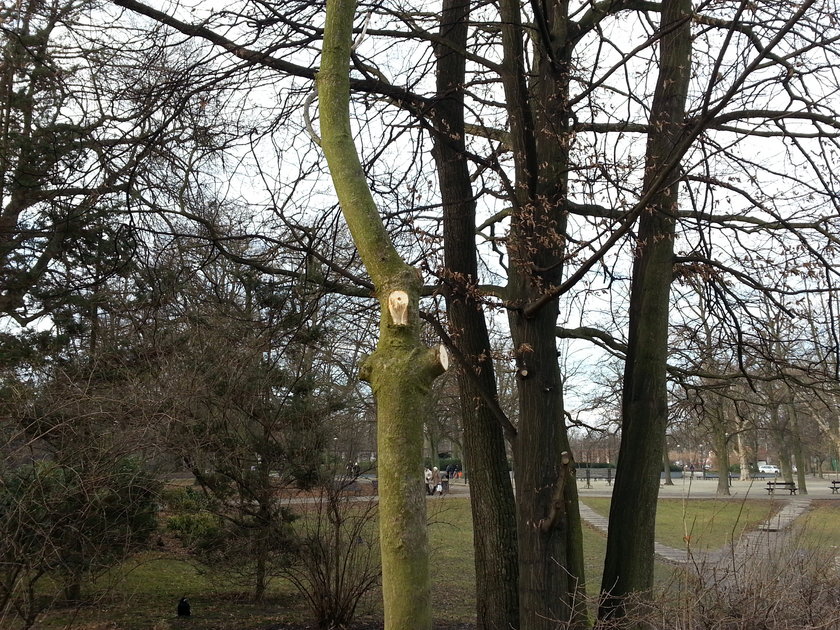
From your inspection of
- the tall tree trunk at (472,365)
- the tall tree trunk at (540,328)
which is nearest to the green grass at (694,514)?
the tall tree trunk at (472,365)

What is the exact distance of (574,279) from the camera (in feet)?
15.5

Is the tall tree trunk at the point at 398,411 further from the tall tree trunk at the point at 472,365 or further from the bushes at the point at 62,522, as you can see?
the bushes at the point at 62,522

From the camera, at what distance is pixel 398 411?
107 inches

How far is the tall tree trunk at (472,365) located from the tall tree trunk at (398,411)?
2.89 metres

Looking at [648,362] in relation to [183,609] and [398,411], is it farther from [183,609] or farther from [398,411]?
[183,609]

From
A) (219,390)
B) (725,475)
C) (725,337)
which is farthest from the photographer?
(725,475)

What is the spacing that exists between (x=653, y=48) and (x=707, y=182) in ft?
4.41

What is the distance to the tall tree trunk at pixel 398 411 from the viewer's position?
2613mm

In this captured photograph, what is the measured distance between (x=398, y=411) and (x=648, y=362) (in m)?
4.35

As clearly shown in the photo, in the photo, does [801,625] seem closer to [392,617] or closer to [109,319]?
[392,617]

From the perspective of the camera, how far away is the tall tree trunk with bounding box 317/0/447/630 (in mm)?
2613

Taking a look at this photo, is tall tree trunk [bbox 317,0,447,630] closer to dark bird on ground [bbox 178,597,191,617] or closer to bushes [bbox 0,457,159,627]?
bushes [bbox 0,457,159,627]

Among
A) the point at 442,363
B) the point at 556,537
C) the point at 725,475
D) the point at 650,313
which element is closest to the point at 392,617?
the point at 442,363

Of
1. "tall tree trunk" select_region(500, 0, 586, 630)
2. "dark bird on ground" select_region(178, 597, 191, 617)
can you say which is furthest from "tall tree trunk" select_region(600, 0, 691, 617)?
"dark bird on ground" select_region(178, 597, 191, 617)
